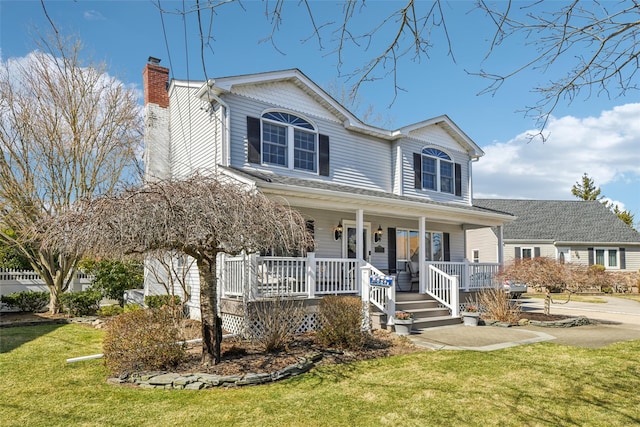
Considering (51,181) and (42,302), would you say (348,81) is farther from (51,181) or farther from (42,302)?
(42,302)

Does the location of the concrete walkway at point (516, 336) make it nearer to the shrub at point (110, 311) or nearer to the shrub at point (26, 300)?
the shrub at point (110, 311)

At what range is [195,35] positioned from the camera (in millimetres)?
3627

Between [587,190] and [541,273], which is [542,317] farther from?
[587,190]

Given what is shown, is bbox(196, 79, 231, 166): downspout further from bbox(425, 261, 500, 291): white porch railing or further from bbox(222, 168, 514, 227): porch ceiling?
bbox(425, 261, 500, 291): white porch railing

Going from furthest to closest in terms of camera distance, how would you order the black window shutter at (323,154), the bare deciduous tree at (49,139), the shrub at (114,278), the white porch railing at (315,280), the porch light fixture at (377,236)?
the porch light fixture at (377,236), the bare deciduous tree at (49,139), the shrub at (114,278), the black window shutter at (323,154), the white porch railing at (315,280)

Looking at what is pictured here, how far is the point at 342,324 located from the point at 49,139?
40.3 feet

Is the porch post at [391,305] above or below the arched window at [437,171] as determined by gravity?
below

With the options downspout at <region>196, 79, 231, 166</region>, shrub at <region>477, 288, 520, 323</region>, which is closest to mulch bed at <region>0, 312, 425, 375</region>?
shrub at <region>477, 288, 520, 323</region>

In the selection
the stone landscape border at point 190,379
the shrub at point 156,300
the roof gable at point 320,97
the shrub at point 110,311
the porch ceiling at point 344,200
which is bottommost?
the shrub at point 110,311

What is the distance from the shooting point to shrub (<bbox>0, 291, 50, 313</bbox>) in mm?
14586

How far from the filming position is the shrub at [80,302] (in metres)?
13.5

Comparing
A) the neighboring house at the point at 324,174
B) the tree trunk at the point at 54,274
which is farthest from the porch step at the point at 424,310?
the tree trunk at the point at 54,274

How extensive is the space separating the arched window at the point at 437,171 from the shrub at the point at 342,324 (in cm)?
858

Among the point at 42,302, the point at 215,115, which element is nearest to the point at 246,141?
the point at 215,115
